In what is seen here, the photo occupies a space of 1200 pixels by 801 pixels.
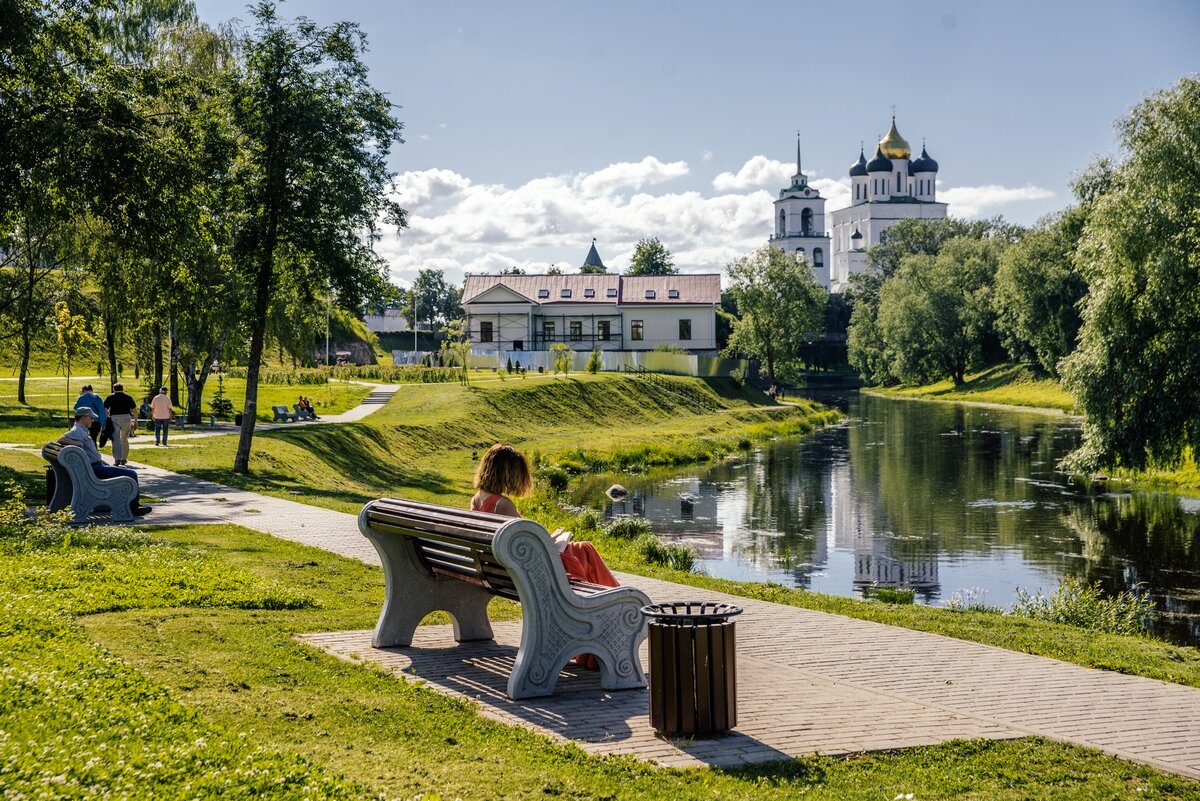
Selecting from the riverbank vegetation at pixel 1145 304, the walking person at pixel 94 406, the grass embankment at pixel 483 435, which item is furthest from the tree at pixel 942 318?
the walking person at pixel 94 406

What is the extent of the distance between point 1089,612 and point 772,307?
67.5 meters

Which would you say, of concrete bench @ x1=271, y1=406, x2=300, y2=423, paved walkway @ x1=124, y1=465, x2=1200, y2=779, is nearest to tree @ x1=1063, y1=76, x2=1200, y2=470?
paved walkway @ x1=124, y1=465, x2=1200, y2=779

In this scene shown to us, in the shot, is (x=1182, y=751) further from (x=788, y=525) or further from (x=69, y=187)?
(x=788, y=525)

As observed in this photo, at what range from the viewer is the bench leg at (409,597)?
9016 mm

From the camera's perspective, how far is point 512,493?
29.0 ft

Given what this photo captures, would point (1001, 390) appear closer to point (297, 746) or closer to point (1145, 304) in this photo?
point (1145, 304)

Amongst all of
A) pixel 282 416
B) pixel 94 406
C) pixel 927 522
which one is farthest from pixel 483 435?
pixel 94 406

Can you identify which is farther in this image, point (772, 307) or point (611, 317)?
point (611, 317)

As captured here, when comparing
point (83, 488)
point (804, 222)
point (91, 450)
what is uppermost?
point (804, 222)

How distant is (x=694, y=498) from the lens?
32.8 m

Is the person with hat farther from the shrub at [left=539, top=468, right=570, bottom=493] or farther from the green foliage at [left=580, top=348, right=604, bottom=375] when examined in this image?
the green foliage at [left=580, top=348, right=604, bottom=375]

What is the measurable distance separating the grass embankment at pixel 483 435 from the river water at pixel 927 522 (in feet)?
13.4

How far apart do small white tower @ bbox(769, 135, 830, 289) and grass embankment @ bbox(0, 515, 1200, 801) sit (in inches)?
6426

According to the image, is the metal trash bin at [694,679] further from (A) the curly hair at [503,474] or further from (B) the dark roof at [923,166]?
(B) the dark roof at [923,166]
